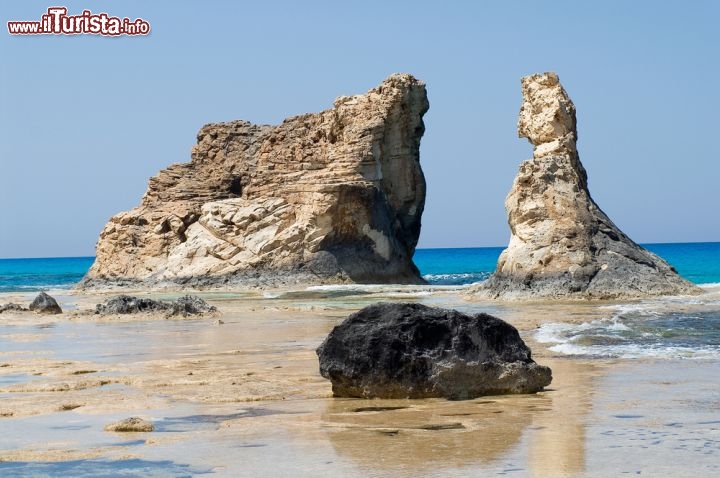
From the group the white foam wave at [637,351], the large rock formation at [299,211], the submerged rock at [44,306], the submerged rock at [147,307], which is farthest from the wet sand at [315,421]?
the large rock formation at [299,211]

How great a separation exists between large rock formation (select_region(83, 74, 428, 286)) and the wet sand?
113 feet

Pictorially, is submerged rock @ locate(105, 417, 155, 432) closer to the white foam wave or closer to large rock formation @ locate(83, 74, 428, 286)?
the white foam wave

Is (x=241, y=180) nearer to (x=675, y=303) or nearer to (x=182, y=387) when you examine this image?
(x=675, y=303)

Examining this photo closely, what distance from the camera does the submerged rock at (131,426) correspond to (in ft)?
24.3

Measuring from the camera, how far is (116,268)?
176 feet

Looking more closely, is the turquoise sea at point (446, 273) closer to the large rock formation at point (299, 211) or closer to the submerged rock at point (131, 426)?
the large rock formation at point (299, 211)

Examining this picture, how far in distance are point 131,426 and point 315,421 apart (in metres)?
1.39

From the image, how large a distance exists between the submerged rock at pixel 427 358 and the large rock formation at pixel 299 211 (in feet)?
123

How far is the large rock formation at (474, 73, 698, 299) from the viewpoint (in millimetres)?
27531

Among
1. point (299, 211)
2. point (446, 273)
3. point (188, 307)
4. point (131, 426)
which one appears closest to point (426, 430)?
point (131, 426)

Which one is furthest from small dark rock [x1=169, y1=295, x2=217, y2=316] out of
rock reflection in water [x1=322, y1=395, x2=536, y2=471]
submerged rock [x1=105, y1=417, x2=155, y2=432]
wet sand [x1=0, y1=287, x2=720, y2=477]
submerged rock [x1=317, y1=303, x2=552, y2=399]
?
submerged rock [x1=105, y1=417, x2=155, y2=432]

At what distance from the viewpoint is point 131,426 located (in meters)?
7.41

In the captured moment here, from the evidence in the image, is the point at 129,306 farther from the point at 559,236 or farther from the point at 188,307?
the point at 559,236

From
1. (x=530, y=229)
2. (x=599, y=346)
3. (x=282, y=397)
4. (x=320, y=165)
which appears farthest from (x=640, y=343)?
(x=320, y=165)
